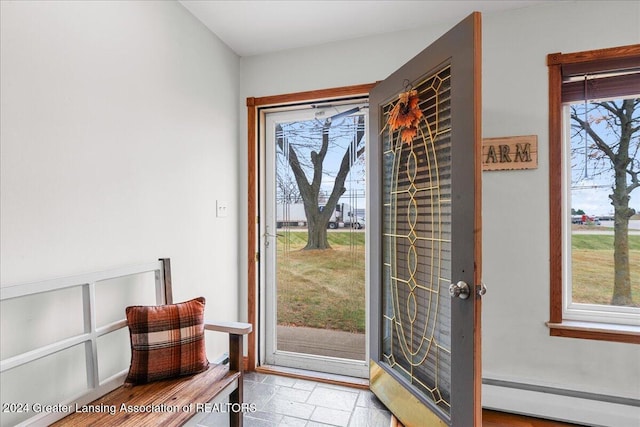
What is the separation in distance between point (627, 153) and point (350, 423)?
227 cm

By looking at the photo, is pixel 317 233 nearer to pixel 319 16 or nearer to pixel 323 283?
pixel 323 283

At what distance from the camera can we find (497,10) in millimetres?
1996

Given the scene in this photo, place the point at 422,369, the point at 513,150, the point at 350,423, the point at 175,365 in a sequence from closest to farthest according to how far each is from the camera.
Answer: the point at 175,365, the point at 422,369, the point at 350,423, the point at 513,150

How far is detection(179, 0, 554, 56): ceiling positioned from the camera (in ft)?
6.28

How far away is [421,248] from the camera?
1732mm

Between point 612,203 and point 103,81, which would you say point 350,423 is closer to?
point 612,203

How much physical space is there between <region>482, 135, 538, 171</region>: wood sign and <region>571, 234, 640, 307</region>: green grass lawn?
1.86ft

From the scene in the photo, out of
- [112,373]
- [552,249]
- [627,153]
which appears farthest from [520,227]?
[112,373]

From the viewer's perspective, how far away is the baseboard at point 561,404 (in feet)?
5.87

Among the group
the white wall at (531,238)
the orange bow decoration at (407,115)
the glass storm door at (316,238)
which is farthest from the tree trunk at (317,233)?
the white wall at (531,238)

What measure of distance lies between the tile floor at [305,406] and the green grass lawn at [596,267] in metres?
1.43

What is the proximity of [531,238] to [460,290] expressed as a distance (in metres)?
0.92

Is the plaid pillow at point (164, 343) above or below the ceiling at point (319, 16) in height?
below

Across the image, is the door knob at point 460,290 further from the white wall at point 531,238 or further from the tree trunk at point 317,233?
the tree trunk at point 317,233
